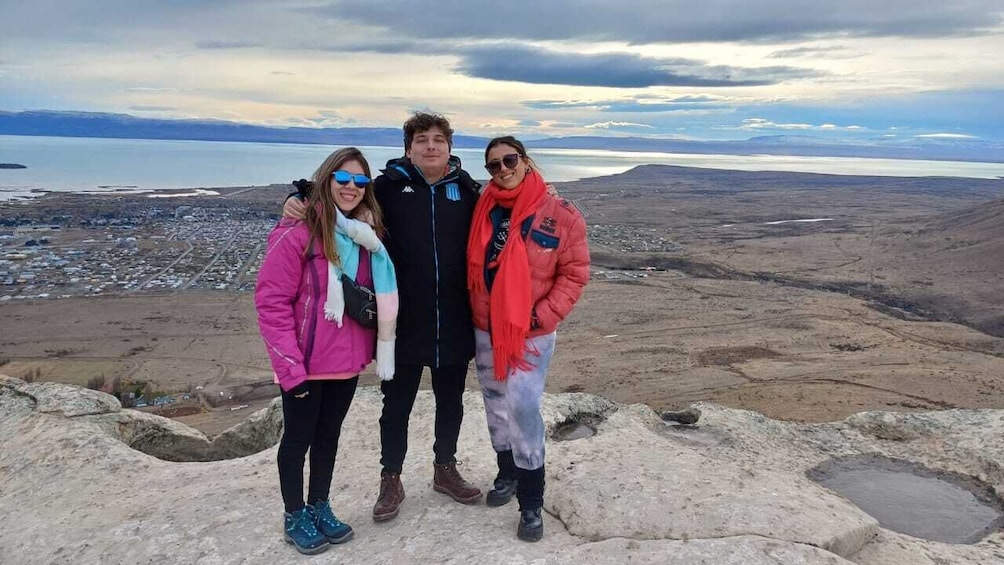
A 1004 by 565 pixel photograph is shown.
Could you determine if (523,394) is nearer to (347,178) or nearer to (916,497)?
(347,178)

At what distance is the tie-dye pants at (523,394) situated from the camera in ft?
12.5

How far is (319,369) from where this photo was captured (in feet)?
11.8

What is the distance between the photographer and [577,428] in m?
6.98

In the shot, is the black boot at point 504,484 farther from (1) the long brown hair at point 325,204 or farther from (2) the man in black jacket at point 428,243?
(1) the long brown hair at point 325,204

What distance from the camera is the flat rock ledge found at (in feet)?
13.2

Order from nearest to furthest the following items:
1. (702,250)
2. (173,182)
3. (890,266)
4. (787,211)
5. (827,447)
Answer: (827,447) < (890,266) < (702,250) < (787,211) < (173,182)

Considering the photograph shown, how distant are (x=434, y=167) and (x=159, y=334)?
743 inches

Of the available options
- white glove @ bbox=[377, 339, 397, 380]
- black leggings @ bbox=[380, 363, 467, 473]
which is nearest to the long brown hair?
white glove @ bbox=[377, 339, 397, 380]

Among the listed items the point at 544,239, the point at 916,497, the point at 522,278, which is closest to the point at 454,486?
the point at 522,278

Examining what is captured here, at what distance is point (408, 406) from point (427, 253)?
97 centimetres

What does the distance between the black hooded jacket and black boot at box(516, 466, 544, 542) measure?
0.82 meters

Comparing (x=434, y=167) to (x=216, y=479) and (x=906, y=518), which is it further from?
(x=906, y=518)

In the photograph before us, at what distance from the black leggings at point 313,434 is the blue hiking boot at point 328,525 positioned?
2.1 inches

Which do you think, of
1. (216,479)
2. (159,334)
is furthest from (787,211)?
(216,479)
